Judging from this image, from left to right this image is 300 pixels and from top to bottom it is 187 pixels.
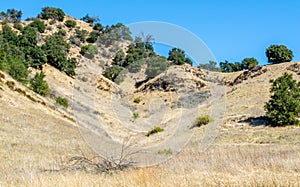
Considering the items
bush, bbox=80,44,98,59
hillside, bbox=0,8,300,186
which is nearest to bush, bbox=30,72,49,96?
hillside, bbox=0,8,300,186

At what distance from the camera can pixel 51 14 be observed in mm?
119812

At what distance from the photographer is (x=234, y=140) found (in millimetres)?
30562

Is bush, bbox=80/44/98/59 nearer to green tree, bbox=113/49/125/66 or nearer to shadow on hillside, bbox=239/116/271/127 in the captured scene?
green tree, bbox=113/49/125/66

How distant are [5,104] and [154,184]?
30.4 m

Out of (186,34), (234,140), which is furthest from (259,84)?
(186,34)

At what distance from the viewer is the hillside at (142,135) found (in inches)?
310

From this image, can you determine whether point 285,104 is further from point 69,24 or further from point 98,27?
point 98,27

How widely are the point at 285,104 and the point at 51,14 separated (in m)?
101

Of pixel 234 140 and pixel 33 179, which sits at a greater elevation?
pixel 234 140

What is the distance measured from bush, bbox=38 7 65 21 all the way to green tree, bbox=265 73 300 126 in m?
97.2

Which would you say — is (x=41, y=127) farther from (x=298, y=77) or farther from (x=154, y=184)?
(x=298, y=77)

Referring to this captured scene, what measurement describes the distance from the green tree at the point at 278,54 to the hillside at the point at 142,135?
9.25 meters

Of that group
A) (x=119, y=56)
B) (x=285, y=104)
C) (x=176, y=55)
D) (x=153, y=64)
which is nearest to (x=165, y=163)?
(x=153, y=64)

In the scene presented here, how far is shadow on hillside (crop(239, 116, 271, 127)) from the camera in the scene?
3799cm
